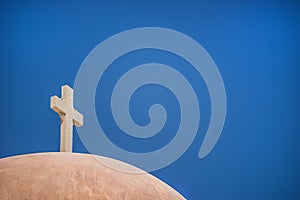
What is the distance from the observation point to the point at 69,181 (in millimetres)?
734

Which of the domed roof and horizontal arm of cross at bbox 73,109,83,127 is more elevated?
horizontal arm of cross at bbox 73,109,83,127

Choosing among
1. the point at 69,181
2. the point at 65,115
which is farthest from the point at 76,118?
the point at 69,181

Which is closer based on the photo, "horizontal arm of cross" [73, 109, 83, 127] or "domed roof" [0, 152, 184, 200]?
"domed roof" [0, 152, 184, 200]

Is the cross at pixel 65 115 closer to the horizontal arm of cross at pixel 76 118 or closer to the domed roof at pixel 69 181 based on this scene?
the horizontal arm of cross at pixel 76 118

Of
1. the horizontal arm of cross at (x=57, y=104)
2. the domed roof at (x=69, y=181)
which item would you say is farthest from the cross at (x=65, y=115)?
the domed roof at (x=69, y=181)

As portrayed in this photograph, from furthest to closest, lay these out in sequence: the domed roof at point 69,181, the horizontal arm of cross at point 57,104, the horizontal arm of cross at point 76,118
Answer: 1. the horizontal arm of cross at point 76,118
2. the horizontal arm of cross at point 57,104
3. the domed roof at point 69,181

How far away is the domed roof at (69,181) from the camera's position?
69cm

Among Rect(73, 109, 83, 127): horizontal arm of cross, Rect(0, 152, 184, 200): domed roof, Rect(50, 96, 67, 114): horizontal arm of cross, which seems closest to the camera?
Rect(0, 152, 184, 200): domed roof

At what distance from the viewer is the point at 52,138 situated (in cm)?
254

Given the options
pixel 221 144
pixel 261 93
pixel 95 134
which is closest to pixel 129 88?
pixel 95 134

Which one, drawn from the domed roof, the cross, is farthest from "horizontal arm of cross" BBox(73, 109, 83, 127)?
the domed roof

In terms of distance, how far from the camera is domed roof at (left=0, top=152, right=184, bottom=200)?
0.69 m

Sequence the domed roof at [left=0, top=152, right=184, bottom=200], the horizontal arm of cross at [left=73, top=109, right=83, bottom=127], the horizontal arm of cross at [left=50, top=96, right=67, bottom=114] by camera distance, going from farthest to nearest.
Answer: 1. the horizontal arm of cross at [left=73, top=109, right=83, bottom=127]
2. the horizontal arm of cross at [left=50, top=96, right=67, bottom=114]
3. the domed roof at [left=0, top=152, right=184, bottom=200]

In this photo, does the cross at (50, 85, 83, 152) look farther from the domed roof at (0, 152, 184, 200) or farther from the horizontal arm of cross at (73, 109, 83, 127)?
the domed roof at (0, 152, 184, 200)
